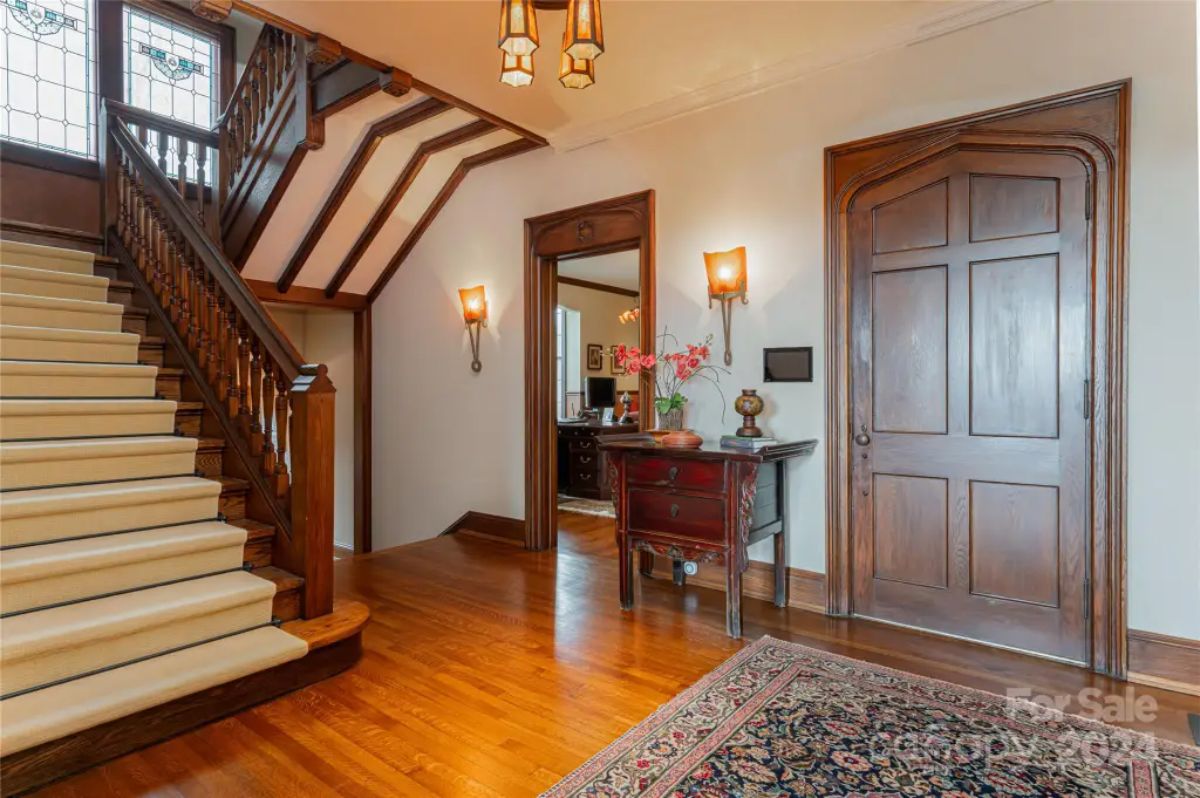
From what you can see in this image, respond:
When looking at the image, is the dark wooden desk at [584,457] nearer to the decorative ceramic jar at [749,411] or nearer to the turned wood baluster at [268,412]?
the decorative ceramic jar at [749,411]

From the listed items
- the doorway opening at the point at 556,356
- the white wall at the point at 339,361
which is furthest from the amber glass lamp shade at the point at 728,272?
the white wall at the point at 339,361

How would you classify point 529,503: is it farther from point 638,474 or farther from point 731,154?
point 731,154

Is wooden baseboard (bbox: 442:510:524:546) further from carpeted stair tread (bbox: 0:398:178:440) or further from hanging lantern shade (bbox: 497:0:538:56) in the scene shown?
hanging lantern shade (bbox: 497:0:538:56)

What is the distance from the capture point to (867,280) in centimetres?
327

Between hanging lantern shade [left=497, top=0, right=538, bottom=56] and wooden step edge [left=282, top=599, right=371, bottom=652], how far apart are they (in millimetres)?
2333

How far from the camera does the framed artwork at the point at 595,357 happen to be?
916 cm

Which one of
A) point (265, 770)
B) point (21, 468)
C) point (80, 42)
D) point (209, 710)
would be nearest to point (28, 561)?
point (21, 468)

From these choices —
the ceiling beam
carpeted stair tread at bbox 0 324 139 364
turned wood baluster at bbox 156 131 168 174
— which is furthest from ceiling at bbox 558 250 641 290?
carpeted stair tread at bbox 0 324 139 364

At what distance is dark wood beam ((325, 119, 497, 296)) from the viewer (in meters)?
4.64

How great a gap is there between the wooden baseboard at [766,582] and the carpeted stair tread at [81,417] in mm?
2914

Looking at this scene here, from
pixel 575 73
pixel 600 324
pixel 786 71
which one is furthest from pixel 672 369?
pixel 600 324

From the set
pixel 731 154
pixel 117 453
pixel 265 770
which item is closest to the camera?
pixel 265 770

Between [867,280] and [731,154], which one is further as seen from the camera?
[731,154]

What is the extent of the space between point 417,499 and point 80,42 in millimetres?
4657
